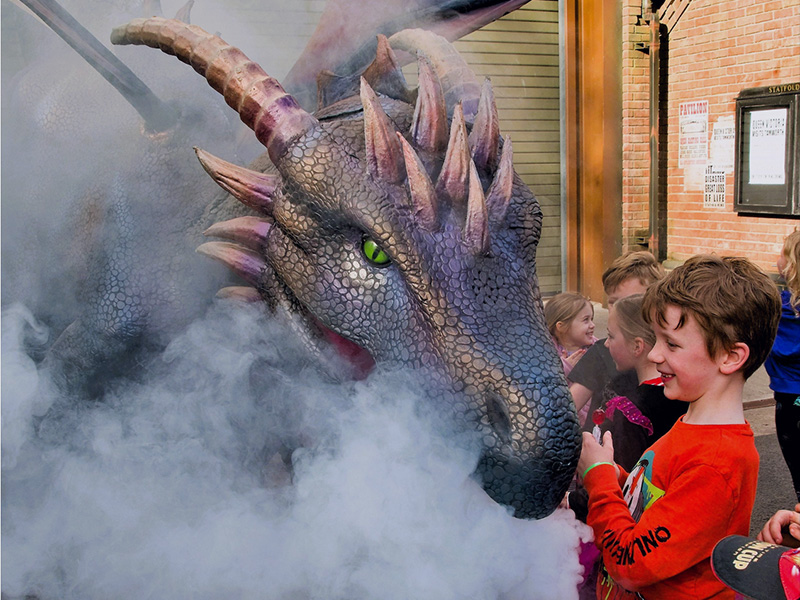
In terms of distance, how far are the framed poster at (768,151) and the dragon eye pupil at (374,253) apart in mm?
7686

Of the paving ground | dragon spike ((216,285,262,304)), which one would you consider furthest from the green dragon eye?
the paving ground

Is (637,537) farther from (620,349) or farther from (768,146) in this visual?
(768,146)

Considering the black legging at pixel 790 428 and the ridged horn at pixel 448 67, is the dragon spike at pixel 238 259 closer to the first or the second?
the ridged horn at pixel 448 67

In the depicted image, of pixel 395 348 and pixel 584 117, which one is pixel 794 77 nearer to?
pixel 584 117

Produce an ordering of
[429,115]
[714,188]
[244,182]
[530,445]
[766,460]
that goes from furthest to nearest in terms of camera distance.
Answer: [714,188] → [766,460] → [244,182] → [429,115] → [530,445]

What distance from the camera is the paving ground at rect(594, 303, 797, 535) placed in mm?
4742

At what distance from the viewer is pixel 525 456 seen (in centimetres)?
165

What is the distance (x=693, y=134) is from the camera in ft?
30.5

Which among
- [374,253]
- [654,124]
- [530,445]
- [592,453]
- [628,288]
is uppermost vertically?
[654,124]

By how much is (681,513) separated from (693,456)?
0.16 meters

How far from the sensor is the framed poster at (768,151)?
27.2 feet

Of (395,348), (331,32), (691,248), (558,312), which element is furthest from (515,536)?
(691,248)

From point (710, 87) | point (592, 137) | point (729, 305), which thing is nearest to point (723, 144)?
point (710, 87)

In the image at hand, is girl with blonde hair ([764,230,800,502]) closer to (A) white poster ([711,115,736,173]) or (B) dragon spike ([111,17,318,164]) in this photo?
(B) dragon spike ([111,17,318,164])
